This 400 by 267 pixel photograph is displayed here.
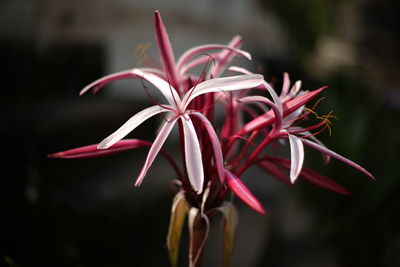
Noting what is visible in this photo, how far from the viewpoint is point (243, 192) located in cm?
43

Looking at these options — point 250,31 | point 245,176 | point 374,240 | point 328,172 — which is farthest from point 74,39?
point 250,31

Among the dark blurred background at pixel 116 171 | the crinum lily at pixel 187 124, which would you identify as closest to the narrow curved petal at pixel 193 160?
the crinum lily at pixel 187 124

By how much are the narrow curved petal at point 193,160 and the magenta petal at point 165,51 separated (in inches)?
4.4

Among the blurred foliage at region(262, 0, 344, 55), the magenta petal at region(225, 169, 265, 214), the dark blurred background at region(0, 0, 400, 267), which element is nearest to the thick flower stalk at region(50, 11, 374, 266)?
the magenta petal at region(225, 169, 265, 214)

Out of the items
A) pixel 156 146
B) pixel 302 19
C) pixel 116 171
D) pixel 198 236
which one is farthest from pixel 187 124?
pixel 302 19

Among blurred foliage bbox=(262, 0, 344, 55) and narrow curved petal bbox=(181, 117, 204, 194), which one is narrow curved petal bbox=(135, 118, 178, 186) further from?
blurred foliage bbox=(262, 0, 344, 55)

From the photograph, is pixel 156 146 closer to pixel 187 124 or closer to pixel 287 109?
pixel 187 124

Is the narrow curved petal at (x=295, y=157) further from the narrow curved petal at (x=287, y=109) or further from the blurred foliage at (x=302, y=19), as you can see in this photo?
the blurred foliage at (x=302, y=19)

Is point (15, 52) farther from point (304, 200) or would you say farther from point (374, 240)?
point (304, 200)

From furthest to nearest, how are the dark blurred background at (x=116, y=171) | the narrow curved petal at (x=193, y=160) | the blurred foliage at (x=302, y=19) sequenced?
Answer: the blurred foliage at (x=302, y=19) < the dark blurred background at (x=116, y=171) < the narrow curved petal at (x=193, y=160)

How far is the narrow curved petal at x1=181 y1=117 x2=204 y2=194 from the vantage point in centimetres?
41

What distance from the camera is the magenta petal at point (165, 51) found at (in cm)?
49

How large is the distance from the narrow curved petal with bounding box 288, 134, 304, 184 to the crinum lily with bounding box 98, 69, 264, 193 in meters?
0.08

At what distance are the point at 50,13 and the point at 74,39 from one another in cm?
12
